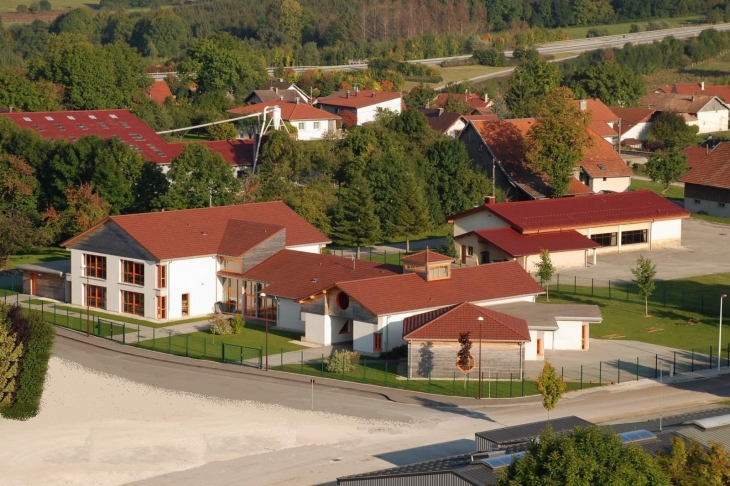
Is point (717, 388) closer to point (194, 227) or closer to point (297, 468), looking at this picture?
point (297, 468)

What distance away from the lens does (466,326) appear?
5603 cm

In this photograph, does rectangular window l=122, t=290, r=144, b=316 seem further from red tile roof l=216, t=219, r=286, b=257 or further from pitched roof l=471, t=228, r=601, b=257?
pitched roof l=471, t=228, r=601, b=257

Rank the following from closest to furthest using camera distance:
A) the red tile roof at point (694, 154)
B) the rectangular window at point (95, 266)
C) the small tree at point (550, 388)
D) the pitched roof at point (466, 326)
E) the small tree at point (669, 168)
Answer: the small tree at point (550, 388)
the pitched roof at point (466, 326)
the rectangular window at point (95, 266)
the small tree at point (669, 168)
the red tile roof at point (694, 154)

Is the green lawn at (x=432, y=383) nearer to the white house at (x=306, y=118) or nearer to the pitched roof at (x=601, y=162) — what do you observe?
the pitched roof at (x=601, y=162)

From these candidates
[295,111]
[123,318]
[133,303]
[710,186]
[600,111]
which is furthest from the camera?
[600,111]

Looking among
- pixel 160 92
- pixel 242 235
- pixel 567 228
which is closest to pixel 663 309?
pixel 567 228

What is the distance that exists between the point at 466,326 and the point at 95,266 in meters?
23.1

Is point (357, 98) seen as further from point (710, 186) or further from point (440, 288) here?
point (440, 288)

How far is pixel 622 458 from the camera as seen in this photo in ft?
111

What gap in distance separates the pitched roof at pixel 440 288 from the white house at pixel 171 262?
761 centimetres

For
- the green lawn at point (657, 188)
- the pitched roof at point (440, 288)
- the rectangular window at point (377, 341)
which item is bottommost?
the rectangular window at point (377, 341)

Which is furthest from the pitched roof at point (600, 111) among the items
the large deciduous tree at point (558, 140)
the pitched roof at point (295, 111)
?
the large deciduous tree at point (558, 140)

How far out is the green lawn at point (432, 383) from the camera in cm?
5366

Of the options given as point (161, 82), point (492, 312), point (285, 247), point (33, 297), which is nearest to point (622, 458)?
point (492, 312)
